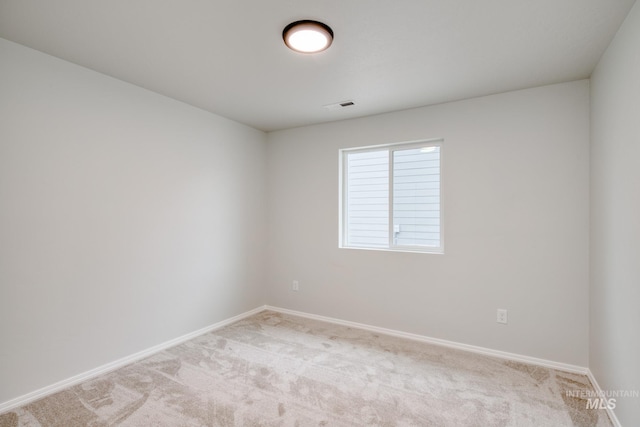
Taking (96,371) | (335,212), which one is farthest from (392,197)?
(96,371)

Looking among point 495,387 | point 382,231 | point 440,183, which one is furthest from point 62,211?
point 495,387

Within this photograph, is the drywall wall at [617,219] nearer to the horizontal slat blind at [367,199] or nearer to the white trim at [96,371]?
the horizontal slat blind at [367,199]

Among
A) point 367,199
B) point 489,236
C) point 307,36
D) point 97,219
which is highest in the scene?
point 307,36

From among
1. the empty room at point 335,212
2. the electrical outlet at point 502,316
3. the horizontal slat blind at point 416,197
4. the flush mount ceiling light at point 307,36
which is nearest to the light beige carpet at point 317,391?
the empty room at point 335,212

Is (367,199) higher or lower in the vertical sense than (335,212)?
higher

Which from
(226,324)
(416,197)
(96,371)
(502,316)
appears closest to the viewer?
(96,371)

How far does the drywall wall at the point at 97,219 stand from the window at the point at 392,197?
1.57 m

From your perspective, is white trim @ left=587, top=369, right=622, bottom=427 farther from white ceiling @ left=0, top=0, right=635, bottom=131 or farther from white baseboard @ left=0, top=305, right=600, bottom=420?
white ceiling @ left=0, top=0, right=635, bottom=131

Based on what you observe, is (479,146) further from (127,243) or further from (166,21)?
(127,243)

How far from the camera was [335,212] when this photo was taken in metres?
3.81

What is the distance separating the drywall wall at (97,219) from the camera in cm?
210

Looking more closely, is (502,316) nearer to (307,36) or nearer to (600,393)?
(600,393)

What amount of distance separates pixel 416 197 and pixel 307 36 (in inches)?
81.6

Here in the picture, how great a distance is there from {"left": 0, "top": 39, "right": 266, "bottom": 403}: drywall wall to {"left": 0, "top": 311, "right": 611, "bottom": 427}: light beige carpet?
37 centimetres
